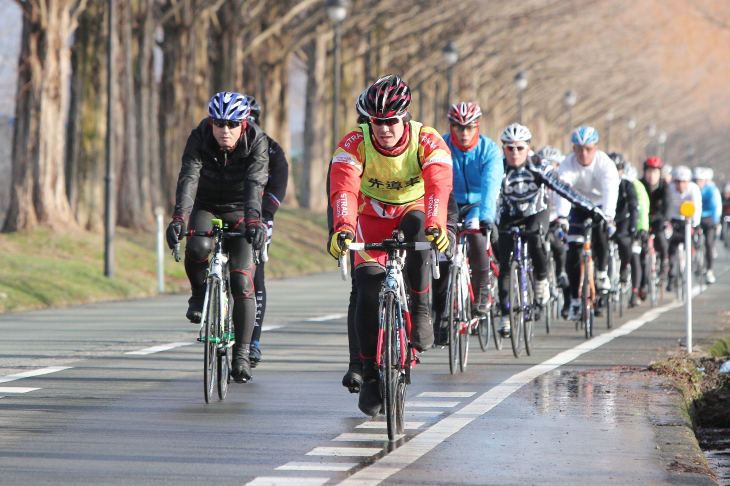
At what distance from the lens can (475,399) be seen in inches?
311

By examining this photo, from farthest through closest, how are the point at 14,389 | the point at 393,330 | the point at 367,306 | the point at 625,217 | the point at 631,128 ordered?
1. the point at 631,128
2. the point at 625,217
3. the point at 14,389
4. the point at 367,306
5. the point at 393,330

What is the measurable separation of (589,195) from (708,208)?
860 centimetres

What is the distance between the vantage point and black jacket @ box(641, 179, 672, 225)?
54.5ft

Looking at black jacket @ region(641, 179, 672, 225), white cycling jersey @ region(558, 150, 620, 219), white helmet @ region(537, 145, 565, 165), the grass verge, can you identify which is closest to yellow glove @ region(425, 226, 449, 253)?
white cycling jersey @ region(558, 150, 620, 219)

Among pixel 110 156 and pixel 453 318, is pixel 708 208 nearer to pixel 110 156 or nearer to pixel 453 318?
pixel 110 156

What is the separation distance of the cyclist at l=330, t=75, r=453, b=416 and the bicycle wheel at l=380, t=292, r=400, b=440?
20 centimetres

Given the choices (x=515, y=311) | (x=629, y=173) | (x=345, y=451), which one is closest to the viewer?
(x=345, y=451)

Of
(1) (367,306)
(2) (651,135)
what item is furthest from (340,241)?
(2) (651,135)

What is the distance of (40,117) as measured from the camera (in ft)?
66.5

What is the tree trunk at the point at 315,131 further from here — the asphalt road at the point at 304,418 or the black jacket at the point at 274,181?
the black jacket at the point at 274,181

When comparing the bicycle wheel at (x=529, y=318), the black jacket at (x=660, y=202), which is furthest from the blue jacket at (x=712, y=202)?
the bicycle wheel at (x=529, y=318)

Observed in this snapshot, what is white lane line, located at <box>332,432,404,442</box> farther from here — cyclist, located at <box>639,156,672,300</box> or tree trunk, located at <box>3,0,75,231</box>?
tree trunk, located at <box>3,0,75,231</box>

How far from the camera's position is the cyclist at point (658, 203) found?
16.5 metres

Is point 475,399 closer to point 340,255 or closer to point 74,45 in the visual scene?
point 340,255
